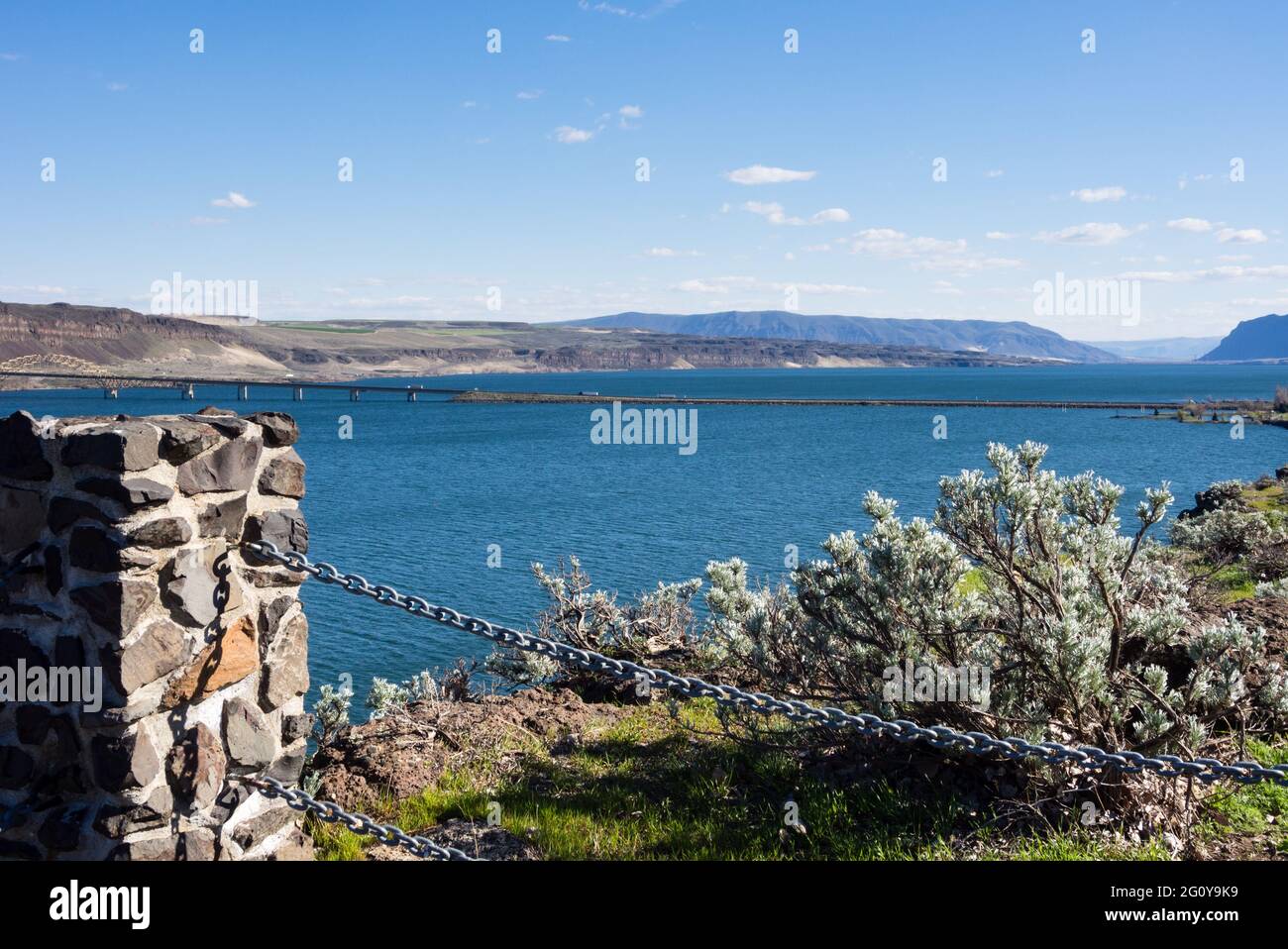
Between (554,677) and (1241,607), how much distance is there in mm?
7136

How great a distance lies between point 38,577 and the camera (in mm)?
3973

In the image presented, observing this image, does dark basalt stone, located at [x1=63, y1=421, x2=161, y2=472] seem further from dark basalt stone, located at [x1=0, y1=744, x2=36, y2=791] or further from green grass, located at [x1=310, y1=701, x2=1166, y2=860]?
green grass, located at [x1=310, y1=701, x2=1166, y2=860]

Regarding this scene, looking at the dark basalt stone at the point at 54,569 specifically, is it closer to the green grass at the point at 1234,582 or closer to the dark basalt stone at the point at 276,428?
the dark basalt stone at the point at 276,428

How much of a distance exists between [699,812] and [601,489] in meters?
40.2

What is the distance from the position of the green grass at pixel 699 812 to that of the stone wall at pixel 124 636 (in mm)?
994

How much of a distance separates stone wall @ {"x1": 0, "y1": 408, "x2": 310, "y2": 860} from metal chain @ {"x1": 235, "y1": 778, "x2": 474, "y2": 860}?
10cm

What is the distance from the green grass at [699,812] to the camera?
4824mm

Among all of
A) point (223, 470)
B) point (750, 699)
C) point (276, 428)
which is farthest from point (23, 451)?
point (750, 699)

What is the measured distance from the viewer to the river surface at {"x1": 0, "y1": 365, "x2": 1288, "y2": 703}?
76.3 ft

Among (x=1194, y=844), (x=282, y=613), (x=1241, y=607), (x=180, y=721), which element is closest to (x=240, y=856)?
(x=180, y=721)

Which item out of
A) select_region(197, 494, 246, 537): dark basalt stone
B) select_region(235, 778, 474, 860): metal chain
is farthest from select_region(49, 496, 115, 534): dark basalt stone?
select_region(235, 778, 474, 860): metal chain

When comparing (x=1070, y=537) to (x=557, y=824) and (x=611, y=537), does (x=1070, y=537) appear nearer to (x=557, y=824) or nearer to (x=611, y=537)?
(x=557, y=824)

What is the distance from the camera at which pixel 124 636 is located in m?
3.78

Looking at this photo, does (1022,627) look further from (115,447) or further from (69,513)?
(69,513)
